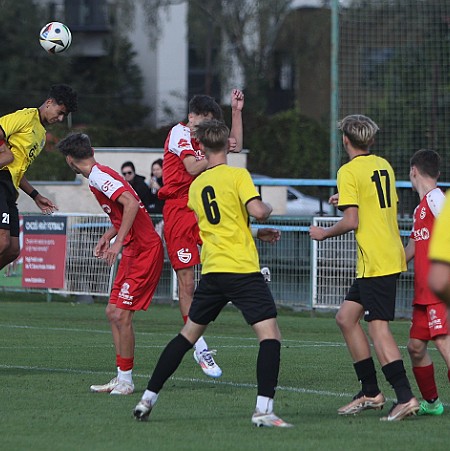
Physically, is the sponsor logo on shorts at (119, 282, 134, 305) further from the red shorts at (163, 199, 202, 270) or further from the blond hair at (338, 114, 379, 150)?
the blond hair at (338, 114, 379, 150)

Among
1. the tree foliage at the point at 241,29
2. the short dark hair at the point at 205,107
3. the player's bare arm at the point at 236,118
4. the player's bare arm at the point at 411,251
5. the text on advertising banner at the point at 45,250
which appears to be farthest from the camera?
the tree foliage at the point at 241,29

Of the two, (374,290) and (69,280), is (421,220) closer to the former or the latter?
(374,290)

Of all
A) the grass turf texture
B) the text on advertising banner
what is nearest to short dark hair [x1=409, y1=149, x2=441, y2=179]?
the grass turf texture

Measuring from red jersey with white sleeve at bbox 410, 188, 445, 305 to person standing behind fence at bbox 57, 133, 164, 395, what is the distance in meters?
2.10

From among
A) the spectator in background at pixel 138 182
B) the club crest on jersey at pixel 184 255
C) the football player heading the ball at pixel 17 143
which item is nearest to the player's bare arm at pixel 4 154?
the football player heading the ball at pixel 17 143

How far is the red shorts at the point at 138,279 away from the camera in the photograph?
9547 millimetres

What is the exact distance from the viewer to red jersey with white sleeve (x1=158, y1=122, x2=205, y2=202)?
10.6 m

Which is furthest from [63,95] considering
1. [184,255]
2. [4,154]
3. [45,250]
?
[45,250]

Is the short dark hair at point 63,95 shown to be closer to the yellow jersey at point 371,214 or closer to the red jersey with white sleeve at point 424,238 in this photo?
the yellow jersey at point 371,214

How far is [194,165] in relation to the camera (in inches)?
410

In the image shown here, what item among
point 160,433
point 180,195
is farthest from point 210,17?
point 160,433

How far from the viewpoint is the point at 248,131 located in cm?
4281

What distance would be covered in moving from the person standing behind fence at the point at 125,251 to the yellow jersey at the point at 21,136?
91cm

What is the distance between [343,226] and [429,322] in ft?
3.06
